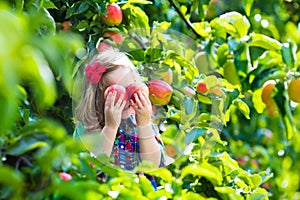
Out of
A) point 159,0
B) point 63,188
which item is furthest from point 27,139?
point 159,0

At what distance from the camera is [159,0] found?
6.97 feet

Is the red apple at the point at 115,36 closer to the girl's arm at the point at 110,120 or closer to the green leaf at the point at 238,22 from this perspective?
the green leaf at the point at 238,22

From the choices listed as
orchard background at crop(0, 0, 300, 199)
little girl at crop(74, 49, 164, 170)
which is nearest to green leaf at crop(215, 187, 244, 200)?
orchard background at crop(0, 0, 300, 199)

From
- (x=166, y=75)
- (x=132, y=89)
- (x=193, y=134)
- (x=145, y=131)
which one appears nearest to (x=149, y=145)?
(x=145, y=131)

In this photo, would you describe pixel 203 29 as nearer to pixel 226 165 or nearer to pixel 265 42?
pixel 265 42

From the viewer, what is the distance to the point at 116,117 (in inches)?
47.4

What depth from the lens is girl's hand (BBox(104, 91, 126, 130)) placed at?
1.20 m

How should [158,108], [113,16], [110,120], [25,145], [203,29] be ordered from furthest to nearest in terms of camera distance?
1. [203,29]
2. [113,16]
3. [158,108]
4. [110,120]
5. [25,145]

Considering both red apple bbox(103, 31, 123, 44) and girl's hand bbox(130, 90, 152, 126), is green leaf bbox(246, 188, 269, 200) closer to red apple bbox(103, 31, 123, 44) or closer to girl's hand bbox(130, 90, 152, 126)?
girl's hand bbox(130, 90, 152, 126)

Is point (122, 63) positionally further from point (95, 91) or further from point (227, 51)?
point (227, 51)

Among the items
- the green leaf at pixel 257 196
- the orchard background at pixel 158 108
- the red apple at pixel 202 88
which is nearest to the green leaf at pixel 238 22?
the orchard background at pixel 158 108

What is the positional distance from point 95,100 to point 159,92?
0.28 m

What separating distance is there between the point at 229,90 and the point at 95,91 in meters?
0.60

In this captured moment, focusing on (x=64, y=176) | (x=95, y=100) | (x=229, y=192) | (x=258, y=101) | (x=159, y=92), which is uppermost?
(x=64, y=176)
